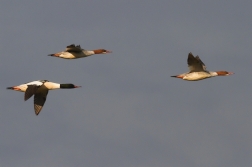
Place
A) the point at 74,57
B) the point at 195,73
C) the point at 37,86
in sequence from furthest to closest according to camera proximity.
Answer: the point at 74,57, the point at 195,73, the point at 37,86

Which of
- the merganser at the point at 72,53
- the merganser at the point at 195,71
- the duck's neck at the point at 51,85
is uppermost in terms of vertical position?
the merganser at the point at 72,53

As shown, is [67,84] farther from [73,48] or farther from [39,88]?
[73,48]

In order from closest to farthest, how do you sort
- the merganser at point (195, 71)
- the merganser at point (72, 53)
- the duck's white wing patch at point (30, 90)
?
1. the duck's white wing patch at point (30, 90)
2. the merganser at point (195, 71)
3. the merganser at point (72, 53)

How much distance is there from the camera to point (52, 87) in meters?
42.1

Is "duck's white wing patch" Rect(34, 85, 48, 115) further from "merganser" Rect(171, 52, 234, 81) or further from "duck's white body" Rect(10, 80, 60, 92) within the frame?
"merganser" Rect(171, 52, 234, 81)

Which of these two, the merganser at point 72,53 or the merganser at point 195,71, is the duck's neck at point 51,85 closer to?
the merganser at point 72,53

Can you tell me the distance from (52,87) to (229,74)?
9755 millimetres

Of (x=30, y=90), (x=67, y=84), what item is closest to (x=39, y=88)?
(x=30, y=90)

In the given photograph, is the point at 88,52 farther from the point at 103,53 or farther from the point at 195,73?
the point at 195,73

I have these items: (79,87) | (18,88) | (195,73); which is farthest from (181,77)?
(18,88)

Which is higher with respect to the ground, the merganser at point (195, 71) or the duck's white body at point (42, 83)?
the merganser at point (195, 71)

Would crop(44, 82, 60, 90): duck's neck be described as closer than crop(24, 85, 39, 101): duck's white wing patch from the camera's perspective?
No

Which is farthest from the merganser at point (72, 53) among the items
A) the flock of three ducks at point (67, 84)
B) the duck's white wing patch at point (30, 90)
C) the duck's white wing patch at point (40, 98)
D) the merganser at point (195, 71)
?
the merganser at point (195, 71)

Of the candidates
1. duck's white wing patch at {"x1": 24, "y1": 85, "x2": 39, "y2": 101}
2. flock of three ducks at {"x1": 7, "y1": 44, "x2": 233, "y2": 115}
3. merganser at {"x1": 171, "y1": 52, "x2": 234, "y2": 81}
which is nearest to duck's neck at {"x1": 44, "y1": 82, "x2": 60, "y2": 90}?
flock of three ducks at {"x1": 7, "y1": 44, "x2": 233, "y2": 115}
